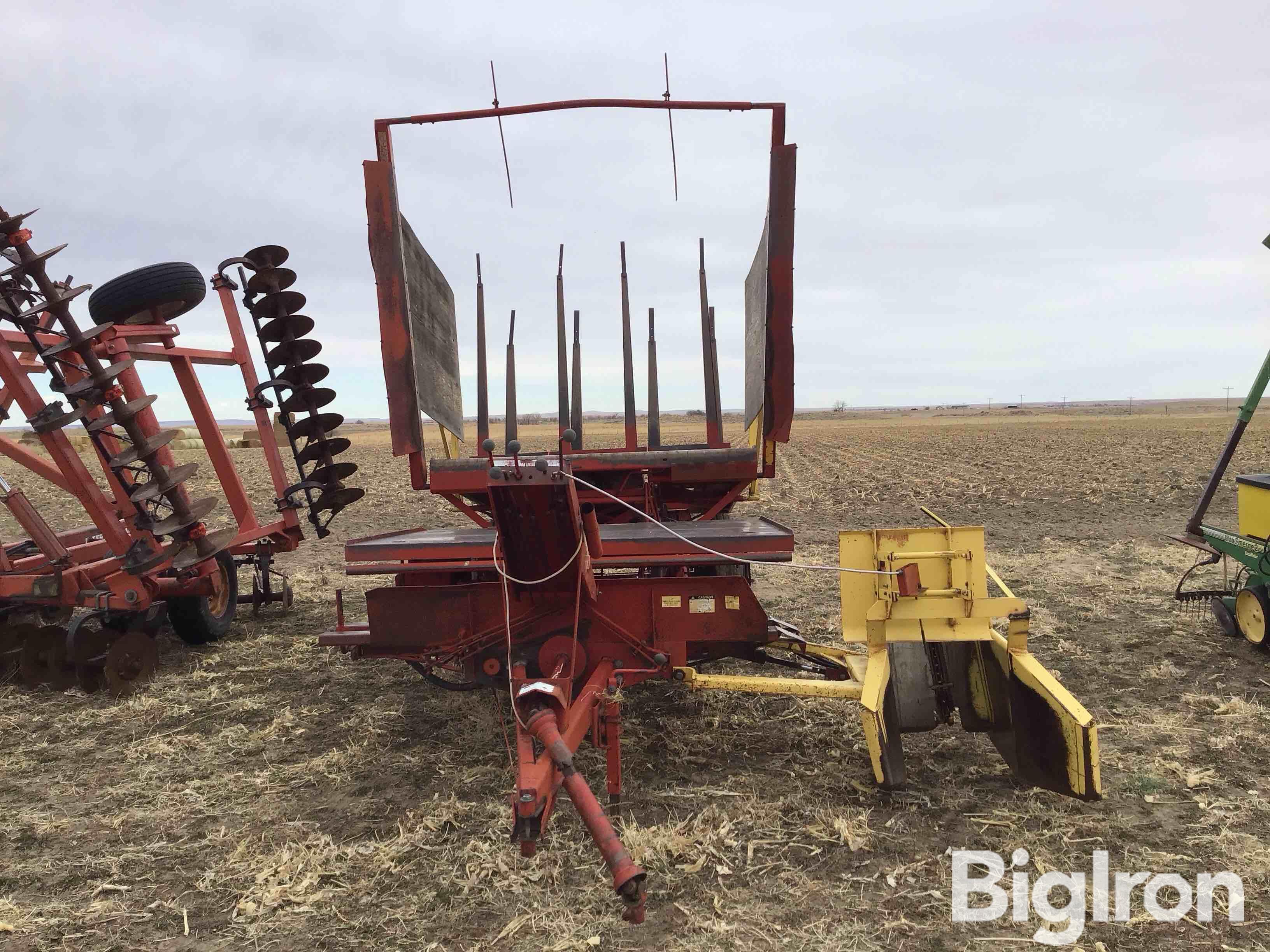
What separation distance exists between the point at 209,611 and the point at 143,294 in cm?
255

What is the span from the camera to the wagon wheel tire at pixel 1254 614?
18.9 ft

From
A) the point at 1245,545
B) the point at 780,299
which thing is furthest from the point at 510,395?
the point at 1245,545

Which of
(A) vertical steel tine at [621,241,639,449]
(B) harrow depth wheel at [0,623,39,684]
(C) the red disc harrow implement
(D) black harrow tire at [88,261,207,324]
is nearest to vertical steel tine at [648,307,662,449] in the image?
(A) vertical steel tine at [621,241,639,449]

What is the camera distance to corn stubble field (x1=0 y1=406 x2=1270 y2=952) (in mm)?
2887

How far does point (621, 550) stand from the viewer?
4098 millimetres

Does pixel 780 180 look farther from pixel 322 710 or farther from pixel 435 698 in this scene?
pixel 322 710

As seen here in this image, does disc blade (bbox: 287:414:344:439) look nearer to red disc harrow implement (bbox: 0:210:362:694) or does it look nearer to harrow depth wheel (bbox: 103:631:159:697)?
red disc harrow implement (bbox: 0:210:362:694)

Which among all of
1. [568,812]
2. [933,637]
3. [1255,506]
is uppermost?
[1255,506]

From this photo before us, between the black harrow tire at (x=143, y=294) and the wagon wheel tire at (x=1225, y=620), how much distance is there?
8.16 m

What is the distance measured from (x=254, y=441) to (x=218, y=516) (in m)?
28.0

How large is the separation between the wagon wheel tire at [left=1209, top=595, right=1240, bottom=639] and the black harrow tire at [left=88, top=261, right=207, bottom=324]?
321 inches

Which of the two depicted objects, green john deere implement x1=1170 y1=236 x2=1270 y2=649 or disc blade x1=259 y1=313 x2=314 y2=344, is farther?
disc blade x1=259 y1=313 x2=314 y2=344

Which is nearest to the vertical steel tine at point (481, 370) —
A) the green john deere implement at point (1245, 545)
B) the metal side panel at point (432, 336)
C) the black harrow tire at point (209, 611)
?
the metal side panel at point (432, 336)

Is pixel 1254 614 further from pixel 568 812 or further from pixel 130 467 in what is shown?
pixel 130 467
